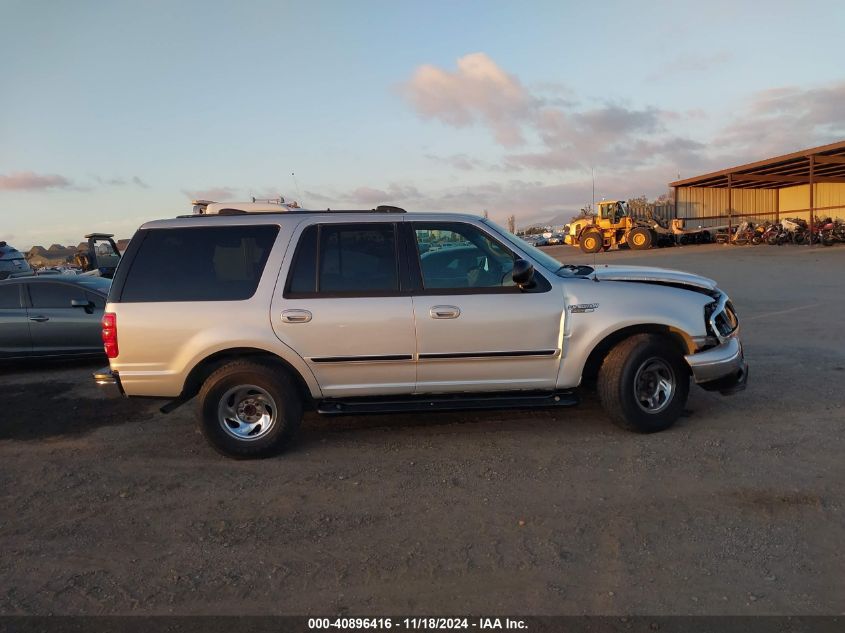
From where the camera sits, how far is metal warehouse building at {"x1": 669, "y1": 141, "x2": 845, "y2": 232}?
36688mm

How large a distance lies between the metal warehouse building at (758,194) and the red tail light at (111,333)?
36.6 meters

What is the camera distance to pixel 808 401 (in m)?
5.88

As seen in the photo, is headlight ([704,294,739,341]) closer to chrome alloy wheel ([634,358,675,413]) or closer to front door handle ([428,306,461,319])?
chrome alloy wheel ([634,358,675,413])

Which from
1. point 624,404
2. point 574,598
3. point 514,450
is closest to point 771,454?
point 624,404

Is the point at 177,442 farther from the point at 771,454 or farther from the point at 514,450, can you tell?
the point at 771,454

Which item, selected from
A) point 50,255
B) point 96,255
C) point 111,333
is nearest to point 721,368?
point 111,333

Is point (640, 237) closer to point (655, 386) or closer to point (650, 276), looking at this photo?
point (650, 276)

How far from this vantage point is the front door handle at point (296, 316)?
15.9ft

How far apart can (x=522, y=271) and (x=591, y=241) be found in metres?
32.9

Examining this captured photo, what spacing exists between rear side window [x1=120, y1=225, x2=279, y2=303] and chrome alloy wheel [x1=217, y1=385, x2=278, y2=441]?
2.54 feet

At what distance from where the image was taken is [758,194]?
45281 mm

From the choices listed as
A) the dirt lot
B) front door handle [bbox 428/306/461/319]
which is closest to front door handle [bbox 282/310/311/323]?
front door handle [bbox 428/306/461/319]

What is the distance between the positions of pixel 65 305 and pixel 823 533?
29.7 ft

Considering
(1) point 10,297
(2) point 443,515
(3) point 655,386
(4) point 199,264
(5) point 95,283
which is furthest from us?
(5) point 95,283
